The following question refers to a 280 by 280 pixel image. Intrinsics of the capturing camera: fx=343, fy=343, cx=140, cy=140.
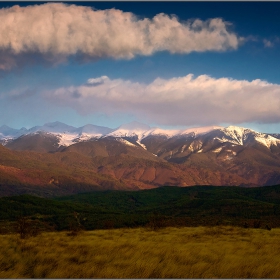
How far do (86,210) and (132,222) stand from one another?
57.9 metres

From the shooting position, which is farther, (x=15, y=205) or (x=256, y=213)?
(x=15, y=205)

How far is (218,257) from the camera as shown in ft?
59.9

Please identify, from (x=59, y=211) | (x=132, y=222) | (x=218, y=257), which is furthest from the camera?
(x=59, y=211)

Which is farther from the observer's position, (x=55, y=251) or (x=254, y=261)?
(x=55, y=251)

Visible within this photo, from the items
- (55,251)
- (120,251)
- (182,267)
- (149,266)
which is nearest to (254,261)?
(182,267)

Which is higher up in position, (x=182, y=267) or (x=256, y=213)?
(x=182, y=267)

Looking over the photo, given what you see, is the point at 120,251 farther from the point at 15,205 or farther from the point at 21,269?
the point at 15,205

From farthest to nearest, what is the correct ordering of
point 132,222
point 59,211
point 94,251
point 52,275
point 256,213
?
point 59,211, point 256,213, point 132,222, point 94,251, point 52,275

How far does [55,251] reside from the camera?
1997cm

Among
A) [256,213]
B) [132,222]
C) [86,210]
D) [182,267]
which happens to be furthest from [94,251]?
[86,210]

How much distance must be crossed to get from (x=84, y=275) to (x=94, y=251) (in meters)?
5.03

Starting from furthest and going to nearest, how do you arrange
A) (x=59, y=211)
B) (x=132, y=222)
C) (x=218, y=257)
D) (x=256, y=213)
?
(x=59, y=211) → (x=256, y=213) → (x=132, y=222) → (x=218, y=257)

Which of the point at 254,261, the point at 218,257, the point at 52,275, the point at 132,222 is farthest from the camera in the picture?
the point at 132,222

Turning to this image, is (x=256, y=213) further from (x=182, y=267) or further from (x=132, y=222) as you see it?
(x=182, y=267)
